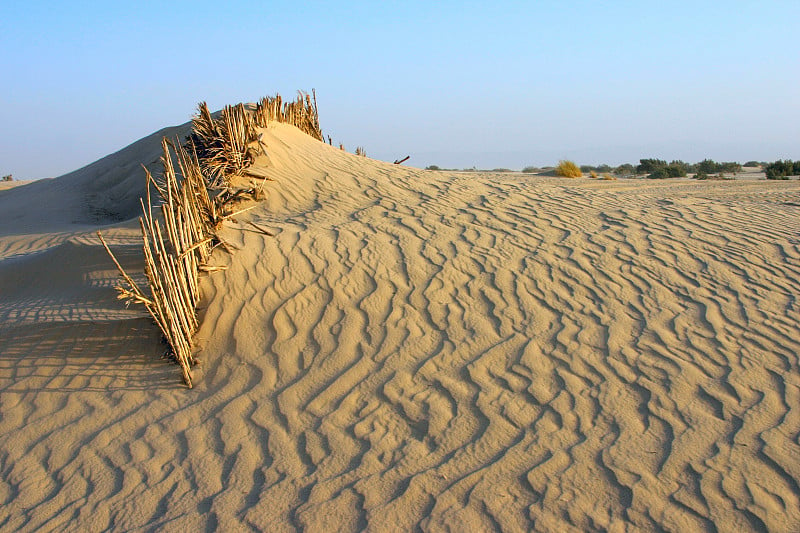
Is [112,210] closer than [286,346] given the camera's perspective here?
No

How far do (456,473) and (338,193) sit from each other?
5.38 m

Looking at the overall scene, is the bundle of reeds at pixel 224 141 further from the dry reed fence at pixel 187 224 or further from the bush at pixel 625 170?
the bush at pixel 625 170

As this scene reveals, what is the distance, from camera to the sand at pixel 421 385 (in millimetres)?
3121

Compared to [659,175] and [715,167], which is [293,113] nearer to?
[659,175]

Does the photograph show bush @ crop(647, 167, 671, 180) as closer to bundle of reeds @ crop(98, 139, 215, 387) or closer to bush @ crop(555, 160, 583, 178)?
bush @ crop(555, 160, 583, 178)

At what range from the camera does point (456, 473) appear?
129 inches

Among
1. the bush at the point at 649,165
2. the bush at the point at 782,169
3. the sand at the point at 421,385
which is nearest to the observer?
the sand at the point at 421,385

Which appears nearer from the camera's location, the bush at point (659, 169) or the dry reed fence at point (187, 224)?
the dry reed fence at point (187, 224)

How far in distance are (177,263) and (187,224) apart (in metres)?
0.42

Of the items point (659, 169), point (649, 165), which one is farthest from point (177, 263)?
point (649, 165)

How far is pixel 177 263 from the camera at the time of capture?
4.66m

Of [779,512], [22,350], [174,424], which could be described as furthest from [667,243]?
[22,350]

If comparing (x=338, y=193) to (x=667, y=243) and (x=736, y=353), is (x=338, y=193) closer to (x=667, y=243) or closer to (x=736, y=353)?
(x=667, y=243)

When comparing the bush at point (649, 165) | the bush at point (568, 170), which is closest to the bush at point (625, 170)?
the bush at point (649, 165)
